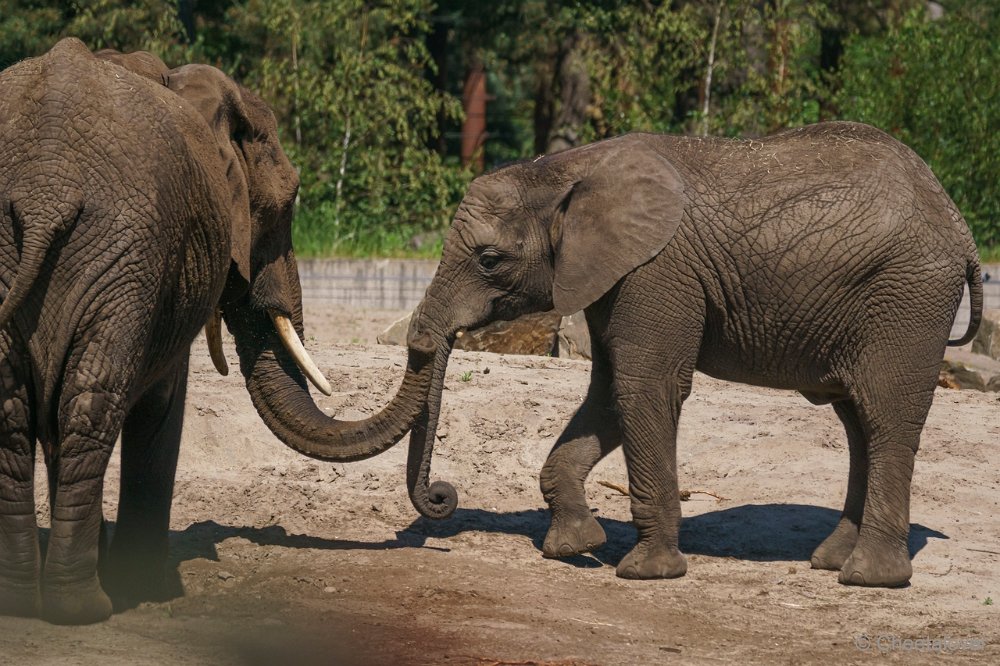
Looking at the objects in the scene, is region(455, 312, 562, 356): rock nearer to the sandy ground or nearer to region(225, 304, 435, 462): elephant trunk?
the sandy ground

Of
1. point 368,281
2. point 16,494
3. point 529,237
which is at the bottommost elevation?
point 368,281

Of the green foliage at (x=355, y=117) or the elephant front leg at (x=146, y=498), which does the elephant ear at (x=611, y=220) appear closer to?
the elephant front leg at (x=146, y=498)

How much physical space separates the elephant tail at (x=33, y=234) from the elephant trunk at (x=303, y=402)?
1.72m

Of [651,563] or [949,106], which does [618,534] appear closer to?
[651,563]

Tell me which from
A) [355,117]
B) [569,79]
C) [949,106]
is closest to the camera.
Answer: [949,106]

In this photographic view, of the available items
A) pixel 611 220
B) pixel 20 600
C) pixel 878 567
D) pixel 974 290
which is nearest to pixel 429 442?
pixel 611 220

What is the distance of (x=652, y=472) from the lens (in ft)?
23.9

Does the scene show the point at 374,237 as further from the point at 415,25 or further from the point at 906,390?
the point at 906,390

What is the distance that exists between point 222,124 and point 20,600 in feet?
6.94

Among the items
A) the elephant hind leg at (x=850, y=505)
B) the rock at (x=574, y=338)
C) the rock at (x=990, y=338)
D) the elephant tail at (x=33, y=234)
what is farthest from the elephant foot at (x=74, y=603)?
the rock at (x=990, y=338)

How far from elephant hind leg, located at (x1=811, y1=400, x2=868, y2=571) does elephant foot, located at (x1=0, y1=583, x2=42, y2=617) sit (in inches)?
151

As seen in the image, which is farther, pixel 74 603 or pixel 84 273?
pixel 74 603

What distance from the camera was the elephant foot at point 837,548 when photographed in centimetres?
755

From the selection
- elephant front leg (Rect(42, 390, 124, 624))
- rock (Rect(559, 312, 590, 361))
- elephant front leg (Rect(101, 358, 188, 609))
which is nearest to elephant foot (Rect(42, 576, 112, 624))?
elephant front leg (Rect(42, 390, 124, 624))
